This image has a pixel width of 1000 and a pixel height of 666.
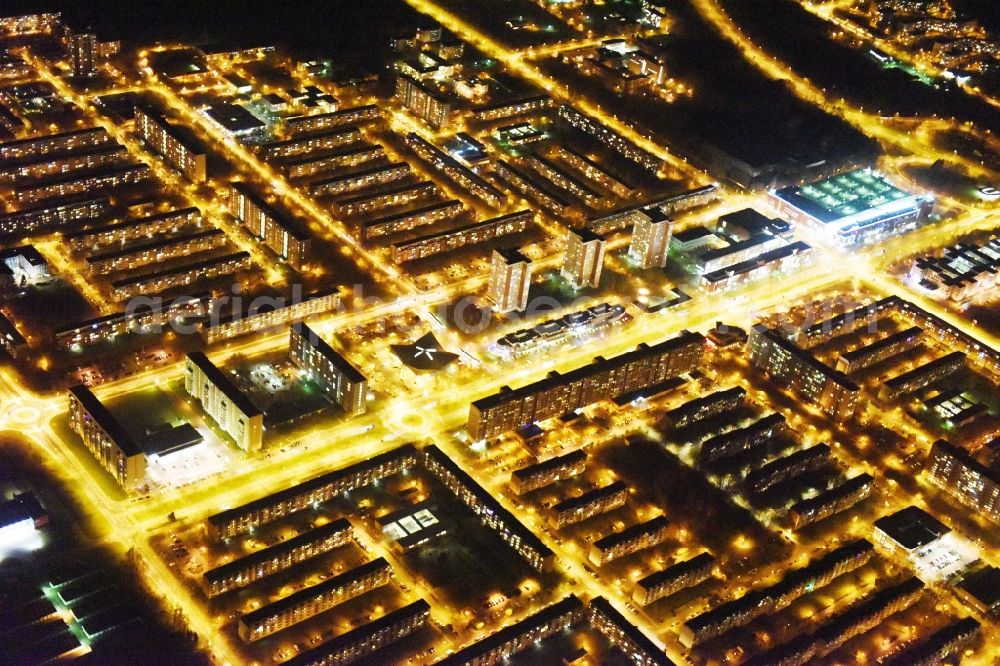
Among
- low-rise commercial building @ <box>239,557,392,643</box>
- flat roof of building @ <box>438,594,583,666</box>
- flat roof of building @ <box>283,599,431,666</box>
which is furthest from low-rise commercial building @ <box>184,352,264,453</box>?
flat roof of building @ <box>438,594,583,666</box>

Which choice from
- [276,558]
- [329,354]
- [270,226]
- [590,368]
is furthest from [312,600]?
[270,226]

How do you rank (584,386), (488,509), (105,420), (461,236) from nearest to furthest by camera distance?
(488,509)
(105,420)
(584,386)
(461,236)

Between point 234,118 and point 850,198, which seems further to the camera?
point 234,118

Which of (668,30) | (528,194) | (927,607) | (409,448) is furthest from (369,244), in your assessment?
(668,30)

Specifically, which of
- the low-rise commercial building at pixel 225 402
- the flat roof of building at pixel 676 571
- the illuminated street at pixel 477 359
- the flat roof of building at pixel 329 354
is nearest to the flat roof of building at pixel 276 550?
the illuminated street at pixel 477 359

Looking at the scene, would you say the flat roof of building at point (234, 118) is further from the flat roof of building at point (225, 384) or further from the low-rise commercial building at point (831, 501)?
the low-rise commercial building at point (831, 501)

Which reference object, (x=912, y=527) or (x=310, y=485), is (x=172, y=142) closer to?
(x=310, y=485)

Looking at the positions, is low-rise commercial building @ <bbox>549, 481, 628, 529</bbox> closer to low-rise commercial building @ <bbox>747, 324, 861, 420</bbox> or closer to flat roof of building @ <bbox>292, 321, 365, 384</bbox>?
flat roof of building @ <bbox>292, 321, 365, 384</bbox>

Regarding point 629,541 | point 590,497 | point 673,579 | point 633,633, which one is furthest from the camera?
point 590,497
